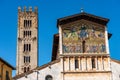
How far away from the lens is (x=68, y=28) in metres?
35.0

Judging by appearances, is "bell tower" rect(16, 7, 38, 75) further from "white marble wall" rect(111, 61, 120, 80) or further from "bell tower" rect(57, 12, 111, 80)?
"white marble wall" rect(111, 61, 120, 80)

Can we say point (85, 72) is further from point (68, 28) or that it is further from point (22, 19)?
point (22, 19)

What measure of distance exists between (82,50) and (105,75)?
343cm

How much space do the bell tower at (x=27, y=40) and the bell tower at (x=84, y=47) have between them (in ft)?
112

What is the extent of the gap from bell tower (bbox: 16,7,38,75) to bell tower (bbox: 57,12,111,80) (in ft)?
112

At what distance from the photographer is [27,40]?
7125cm

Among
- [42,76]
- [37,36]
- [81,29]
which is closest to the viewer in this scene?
[42,76]

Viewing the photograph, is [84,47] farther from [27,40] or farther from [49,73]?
[27,40]

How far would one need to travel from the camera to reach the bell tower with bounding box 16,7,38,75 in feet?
225

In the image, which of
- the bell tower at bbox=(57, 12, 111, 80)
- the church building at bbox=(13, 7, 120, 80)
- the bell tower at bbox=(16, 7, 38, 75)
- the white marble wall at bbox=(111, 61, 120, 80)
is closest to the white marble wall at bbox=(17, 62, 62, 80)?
the church building at bbox=(13, 7, 120, 80)

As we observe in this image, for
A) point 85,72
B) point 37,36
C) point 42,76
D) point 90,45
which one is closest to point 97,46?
point 90,45

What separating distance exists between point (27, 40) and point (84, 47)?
3828 centimetres

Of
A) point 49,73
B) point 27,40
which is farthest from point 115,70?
point 27,40

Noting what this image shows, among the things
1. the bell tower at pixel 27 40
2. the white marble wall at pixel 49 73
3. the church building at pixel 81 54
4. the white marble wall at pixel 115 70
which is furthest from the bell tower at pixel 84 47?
the bell tower at pixel 27 40
